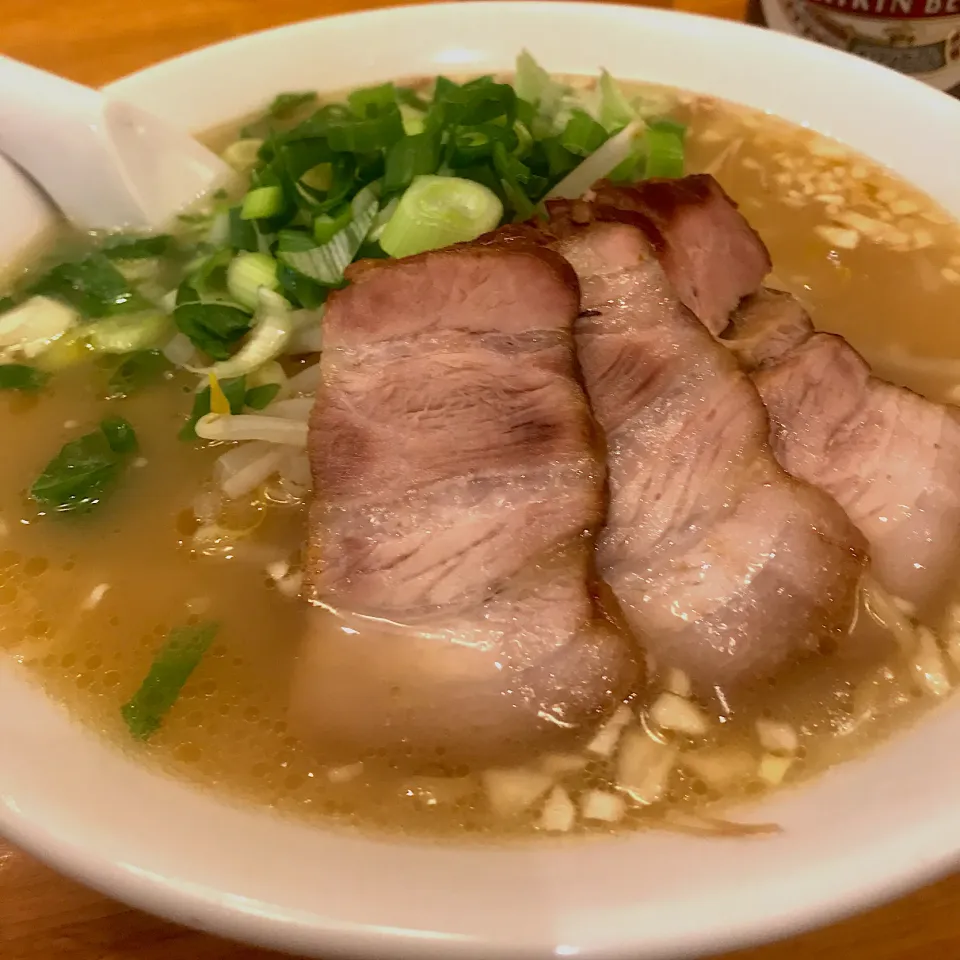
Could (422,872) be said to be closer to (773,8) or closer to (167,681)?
(167,681)

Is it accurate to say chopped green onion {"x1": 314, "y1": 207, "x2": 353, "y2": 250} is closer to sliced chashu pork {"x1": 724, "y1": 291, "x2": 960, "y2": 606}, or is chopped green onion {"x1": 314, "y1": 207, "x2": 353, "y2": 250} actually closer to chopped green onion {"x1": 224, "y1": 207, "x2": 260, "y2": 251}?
chopped green onion {"x1": 224, "y1": 207, "x2": 260, "y2": 251}

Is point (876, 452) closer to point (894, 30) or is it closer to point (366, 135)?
point (366, 135)

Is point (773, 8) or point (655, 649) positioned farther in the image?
point (773, 8)

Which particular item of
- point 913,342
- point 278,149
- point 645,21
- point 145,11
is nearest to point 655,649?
point 913,342

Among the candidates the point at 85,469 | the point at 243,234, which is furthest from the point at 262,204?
the point at 85,469

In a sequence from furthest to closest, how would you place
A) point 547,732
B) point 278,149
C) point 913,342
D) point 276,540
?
1. point 278,149
2. point 913,342
3. point 276,540
4. point 547,732

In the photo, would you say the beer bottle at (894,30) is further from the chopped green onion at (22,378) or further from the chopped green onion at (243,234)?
the chopped green onion at (22,378)

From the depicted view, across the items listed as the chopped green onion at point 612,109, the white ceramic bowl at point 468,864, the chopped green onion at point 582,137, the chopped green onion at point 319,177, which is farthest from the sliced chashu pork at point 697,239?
the white ceramic bowl at point 468,864

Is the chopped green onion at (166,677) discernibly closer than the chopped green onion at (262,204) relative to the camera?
Yes
